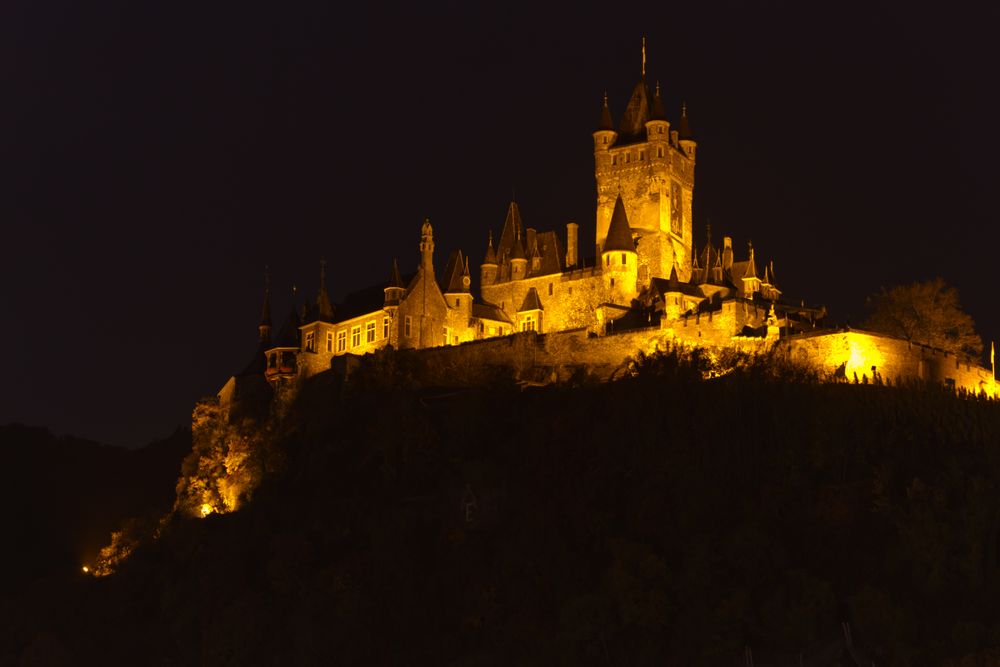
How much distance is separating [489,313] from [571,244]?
19.2 ft

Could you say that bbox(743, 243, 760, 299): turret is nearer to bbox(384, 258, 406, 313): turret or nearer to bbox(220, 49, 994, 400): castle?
bbox(220, 49, 994, 400): castle

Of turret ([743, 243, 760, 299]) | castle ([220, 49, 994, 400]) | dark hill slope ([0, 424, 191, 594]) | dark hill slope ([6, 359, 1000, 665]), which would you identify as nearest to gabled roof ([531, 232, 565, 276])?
castle ([220, 49, 994, 400])

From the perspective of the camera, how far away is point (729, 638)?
196 feet

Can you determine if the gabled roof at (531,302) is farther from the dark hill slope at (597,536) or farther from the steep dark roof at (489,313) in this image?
the dark hill slope at (597,536)

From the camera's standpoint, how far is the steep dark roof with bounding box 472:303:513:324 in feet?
290

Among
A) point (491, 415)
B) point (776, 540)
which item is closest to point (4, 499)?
point (491, 415)

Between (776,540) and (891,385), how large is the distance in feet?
37.4

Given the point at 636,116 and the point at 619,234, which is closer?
the point at 619,234

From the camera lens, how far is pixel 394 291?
85.2 metres

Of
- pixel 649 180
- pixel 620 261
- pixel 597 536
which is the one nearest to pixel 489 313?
pixel 620 261

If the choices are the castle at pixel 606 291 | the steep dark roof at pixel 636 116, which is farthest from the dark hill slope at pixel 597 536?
the steep dark roof at pixel 636 116

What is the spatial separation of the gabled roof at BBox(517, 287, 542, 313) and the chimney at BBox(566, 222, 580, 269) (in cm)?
231

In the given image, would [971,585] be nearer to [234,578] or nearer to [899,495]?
[899,495]

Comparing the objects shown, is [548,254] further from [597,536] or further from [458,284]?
[597,536]
